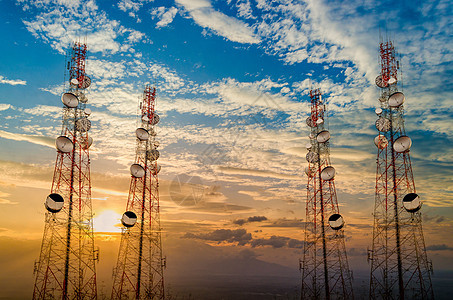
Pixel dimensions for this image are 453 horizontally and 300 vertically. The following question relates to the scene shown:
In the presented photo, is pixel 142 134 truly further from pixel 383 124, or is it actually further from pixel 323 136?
pixel 383 124

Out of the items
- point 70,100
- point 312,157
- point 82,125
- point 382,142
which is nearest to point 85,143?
point 82,125

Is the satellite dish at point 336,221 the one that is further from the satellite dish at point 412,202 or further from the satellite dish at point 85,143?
the satellite dish at point 85,143

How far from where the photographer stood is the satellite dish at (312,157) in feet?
154

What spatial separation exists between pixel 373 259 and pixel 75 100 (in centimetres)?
4289

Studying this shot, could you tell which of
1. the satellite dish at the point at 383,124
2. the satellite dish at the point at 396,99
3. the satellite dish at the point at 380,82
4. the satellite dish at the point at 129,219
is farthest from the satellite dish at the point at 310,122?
the satellite dish at the point at 129,219

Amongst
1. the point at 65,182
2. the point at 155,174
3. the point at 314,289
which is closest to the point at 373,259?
the point at 314,289

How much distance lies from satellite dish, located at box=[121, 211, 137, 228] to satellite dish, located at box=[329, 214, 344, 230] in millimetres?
26740

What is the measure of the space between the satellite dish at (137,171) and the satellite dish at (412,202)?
113ft

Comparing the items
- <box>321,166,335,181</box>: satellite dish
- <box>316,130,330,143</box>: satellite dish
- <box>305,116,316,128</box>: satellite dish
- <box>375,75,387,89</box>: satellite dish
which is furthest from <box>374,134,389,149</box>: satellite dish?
<box>305,116,316,128</box>: satellite dish

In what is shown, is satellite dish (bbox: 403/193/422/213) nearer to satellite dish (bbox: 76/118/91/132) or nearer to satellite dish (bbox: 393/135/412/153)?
satellite dish (bbox: 393/135/412/153)

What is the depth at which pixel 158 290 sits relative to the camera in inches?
1704

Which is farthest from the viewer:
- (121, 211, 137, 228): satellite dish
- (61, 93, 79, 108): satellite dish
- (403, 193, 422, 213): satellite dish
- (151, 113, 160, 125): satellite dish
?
(151, 113, 160, 125): satellite dish

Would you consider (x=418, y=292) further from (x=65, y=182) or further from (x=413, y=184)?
(x=65, y=182)

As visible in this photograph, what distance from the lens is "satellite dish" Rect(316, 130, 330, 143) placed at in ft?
149
